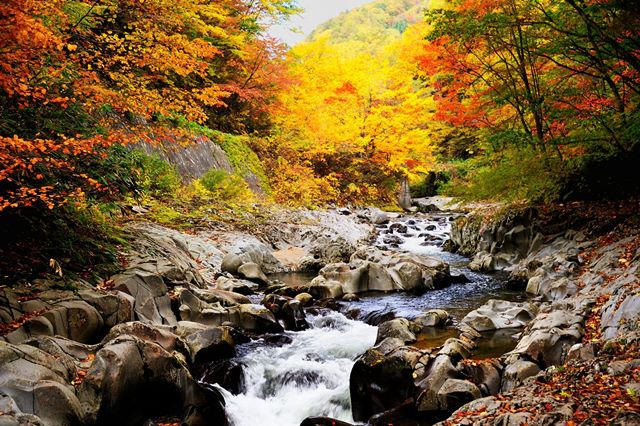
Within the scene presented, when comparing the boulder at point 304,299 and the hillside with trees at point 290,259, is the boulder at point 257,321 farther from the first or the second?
the boulder at point 304,299

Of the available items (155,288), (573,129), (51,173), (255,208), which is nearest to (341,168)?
(255,208)

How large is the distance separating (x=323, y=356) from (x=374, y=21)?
82.6m

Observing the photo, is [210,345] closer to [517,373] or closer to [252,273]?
[517,373]

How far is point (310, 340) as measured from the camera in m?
7.89

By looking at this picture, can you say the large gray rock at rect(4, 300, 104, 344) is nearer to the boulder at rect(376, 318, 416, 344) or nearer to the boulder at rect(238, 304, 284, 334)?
the boulder at rect(238, 304, 284, 334)

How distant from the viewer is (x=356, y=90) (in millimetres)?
23016

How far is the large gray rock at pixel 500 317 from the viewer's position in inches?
312

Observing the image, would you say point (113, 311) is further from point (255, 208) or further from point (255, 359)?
point (255, 208)

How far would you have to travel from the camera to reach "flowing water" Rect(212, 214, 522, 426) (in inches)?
234

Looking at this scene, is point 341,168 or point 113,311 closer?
point 113,311

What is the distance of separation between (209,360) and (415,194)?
26.1m

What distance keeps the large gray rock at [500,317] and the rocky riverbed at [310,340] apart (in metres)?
0.03

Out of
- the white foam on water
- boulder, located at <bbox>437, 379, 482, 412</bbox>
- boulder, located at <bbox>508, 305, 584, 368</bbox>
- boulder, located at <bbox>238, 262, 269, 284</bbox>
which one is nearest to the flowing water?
the white foam on water

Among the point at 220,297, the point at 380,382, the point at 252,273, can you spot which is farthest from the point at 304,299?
the point at 380,382
